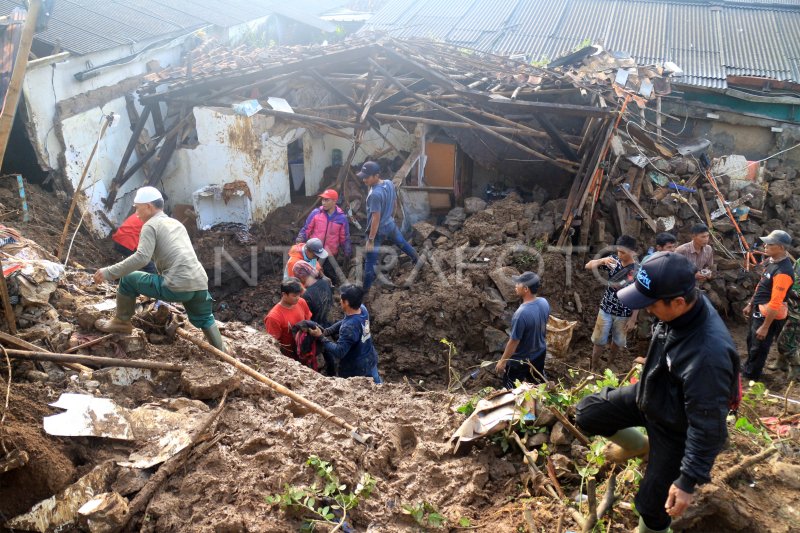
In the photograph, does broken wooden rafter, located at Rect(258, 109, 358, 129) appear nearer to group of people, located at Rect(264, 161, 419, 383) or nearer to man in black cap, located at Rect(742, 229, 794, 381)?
group of people, located at Rect(264, 161, 419, 383)

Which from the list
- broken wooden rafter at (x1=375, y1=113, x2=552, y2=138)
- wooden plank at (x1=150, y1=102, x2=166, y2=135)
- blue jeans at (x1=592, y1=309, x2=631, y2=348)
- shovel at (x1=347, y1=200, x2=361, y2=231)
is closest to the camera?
blue jeans at (x1=592, y1=309, x2=631, y2=348)

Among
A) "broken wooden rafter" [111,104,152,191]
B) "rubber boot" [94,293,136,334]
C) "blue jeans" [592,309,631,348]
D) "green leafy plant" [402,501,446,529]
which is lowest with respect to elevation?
"blue jeans" [592,309,631,348]

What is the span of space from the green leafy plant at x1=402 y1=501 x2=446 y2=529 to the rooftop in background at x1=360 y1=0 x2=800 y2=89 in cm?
1211

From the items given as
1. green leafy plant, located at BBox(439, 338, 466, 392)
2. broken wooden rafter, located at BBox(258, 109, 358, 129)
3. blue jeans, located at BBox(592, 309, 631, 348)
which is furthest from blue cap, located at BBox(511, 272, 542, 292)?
broken wooden rafter, located at BBox(258, 109, 358, 129)

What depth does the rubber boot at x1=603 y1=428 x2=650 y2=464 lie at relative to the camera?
3760mm

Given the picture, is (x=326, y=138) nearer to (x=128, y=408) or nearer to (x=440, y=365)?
(x=440, y=365)

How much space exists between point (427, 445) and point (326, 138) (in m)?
8.54

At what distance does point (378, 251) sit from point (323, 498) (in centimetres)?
532

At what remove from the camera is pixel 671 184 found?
9.62 metres

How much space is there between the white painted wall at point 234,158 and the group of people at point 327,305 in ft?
7.17

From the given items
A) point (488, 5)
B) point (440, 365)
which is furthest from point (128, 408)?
point (488, 5)

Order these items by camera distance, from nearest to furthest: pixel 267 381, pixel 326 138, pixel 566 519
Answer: pixel 566 519 → pixel 267 381 → pixel 326 138

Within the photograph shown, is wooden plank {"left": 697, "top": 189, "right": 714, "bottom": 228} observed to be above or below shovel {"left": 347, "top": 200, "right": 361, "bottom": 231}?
above

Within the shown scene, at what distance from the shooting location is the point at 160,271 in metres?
5.28
